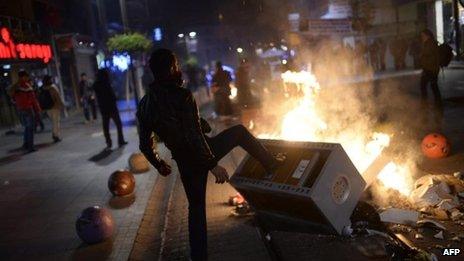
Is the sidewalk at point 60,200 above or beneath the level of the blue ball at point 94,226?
beneath

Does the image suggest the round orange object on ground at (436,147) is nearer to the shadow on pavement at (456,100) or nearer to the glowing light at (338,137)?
the glowing light at (338,137)

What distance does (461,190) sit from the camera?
18.0ft

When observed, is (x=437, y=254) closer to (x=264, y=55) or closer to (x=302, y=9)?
(x=302, y=9)

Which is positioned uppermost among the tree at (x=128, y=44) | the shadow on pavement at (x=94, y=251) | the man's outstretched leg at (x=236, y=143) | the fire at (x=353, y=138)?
the tree at (x=128, y=44)

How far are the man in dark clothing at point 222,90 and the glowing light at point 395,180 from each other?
28.5ft

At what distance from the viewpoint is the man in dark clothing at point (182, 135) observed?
12.8 feet

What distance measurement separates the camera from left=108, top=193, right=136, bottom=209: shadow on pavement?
6696mm

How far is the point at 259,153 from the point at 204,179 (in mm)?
643

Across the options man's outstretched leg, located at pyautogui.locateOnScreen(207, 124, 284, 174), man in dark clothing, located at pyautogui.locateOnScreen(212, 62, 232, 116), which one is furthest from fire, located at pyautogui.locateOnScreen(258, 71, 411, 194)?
man in dark clothing, located at pyautogui.locateOnScreen(212, 62, 232, 116)

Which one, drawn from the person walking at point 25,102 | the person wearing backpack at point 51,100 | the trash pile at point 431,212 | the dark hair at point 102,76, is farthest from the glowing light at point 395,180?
the person wearing backpack at point 51,100

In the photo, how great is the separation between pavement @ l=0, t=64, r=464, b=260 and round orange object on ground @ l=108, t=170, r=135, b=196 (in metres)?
0.14

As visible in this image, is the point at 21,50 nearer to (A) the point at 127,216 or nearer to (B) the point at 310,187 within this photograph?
(A) the point at 127,216

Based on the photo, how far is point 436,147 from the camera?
7.28 meters

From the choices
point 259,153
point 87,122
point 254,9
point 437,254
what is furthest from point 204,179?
point 254,9
